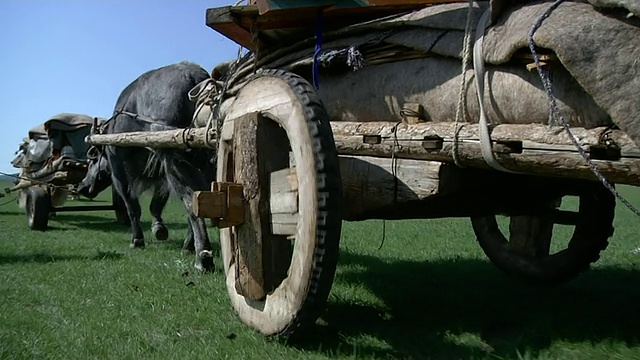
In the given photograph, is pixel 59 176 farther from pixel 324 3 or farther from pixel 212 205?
pixel 324 3

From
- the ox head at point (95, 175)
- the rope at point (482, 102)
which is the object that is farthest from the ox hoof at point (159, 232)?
the rope at point (482, 102)

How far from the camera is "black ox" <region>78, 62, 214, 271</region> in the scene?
5840mm

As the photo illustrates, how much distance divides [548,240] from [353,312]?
5.06 ft

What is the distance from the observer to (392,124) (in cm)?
284

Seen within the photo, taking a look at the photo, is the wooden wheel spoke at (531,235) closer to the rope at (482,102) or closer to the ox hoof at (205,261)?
the rope at (482,102)

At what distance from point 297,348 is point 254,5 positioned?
1.61 meters

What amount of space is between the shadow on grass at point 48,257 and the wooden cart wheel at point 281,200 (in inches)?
141

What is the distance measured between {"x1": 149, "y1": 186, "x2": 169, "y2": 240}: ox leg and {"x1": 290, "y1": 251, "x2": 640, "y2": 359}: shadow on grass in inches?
149

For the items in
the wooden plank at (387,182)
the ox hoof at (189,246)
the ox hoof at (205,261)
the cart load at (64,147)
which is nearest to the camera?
the wooden plank at (387,182)

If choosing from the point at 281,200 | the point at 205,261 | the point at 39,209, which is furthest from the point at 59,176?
the point at 281,200

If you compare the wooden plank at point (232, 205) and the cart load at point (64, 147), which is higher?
the cart load at point (64, 147)

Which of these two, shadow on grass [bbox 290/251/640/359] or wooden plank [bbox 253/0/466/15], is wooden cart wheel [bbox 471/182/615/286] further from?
wooden plank [bbox 253/0/466/15]

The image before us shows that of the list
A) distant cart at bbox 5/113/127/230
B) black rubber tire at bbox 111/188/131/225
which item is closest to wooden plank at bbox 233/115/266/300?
distant cart at bbox 5/113/127/230

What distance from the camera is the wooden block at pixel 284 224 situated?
9.14ft
